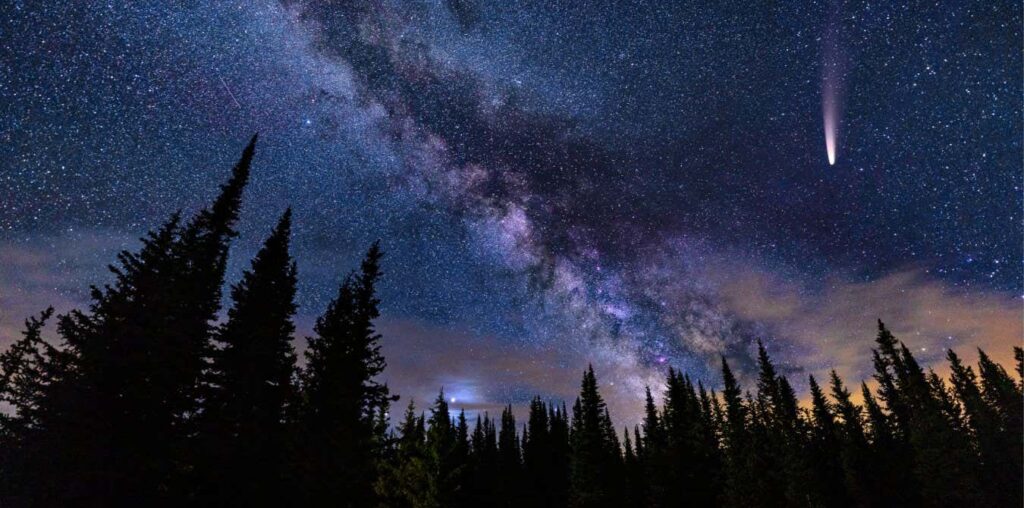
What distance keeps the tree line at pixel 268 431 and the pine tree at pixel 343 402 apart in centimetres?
8

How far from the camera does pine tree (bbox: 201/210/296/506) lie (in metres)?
18.4

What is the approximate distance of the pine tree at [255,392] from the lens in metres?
18.4

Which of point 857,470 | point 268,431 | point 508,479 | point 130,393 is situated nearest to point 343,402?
point 268,431

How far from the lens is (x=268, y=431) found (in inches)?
819

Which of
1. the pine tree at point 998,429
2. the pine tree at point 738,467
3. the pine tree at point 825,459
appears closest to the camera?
the pine tree at point 738,467

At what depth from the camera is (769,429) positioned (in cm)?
4884

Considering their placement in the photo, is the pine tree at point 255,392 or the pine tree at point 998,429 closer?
the pine tree at point 255,392

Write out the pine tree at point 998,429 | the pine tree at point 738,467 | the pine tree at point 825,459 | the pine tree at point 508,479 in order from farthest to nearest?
the pine tree at point 508,479 < the pine tree at point 825,459 < the pine tree at point 998,429 < the pine tree at point 738,467

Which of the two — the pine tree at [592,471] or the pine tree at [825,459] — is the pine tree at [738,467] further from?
the pine tree at [592,471]

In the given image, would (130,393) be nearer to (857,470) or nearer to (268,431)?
(268,431)

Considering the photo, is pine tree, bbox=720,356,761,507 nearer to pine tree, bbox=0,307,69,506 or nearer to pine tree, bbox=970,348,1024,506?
pine tree, bbox=970,348,1024,506

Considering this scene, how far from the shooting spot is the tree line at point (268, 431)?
13.7m

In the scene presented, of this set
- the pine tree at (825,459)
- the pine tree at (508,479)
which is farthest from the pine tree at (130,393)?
the pine tree at (825,459)

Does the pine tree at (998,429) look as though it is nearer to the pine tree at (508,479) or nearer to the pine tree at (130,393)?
the pine tree at (508,479)
